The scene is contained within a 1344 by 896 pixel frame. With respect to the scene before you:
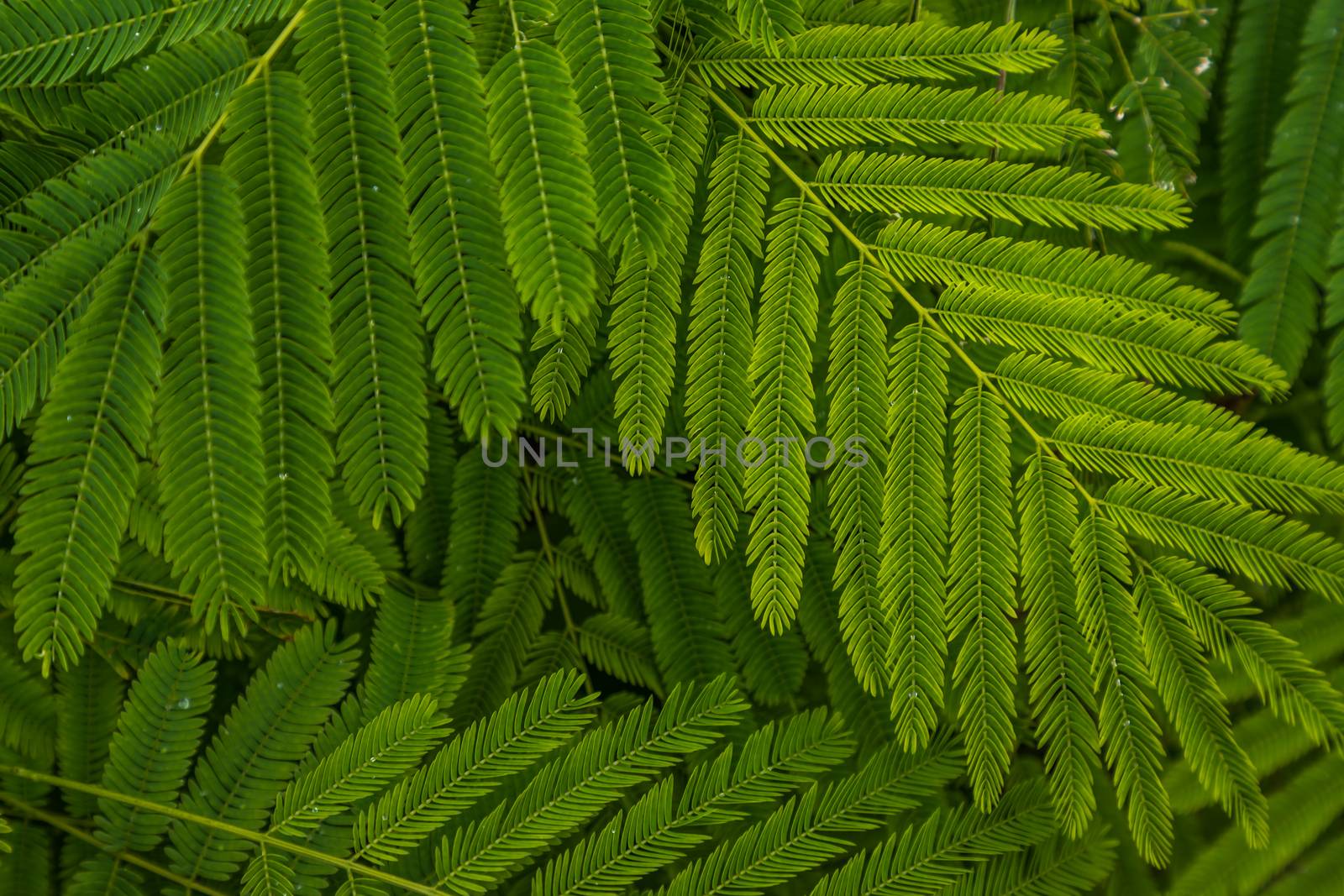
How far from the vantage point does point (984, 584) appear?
4.89 ft

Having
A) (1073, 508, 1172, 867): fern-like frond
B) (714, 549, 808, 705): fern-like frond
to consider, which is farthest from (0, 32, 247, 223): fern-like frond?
(1073, 508, 1172, 867): fern-like frond

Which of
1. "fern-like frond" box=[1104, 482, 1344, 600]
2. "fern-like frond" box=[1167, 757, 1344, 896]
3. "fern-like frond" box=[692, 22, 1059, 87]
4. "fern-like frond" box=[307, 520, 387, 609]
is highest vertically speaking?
"fern-like frond" box=[692, 22, 1059, 87]

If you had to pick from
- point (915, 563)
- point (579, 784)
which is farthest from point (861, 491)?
point (579, 784)

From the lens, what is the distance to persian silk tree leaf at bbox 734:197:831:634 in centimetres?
148

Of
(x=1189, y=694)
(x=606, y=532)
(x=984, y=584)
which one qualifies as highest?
(x=984, y=584)

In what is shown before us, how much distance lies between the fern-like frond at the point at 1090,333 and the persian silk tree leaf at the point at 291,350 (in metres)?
0.97

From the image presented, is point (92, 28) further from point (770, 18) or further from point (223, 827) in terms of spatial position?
point (223, 827)

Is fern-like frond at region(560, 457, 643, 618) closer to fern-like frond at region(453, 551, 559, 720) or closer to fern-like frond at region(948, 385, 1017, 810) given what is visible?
fern-like frond at region(453, 551, 559, 720)

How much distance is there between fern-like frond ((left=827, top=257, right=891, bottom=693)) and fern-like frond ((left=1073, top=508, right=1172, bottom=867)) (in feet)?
1.06

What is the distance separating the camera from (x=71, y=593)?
120 centimetres

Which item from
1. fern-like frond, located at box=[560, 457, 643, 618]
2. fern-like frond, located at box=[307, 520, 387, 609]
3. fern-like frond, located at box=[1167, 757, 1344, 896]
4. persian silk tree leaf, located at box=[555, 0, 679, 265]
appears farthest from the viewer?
fern-like frond, located at box=[560, 457, 643, 618]

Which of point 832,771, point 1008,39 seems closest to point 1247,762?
point 832,771

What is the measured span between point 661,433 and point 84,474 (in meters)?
0.82

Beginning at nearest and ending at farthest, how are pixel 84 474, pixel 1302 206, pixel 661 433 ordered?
pixel 84 474, pixel 661 433, pixel 1302 206
